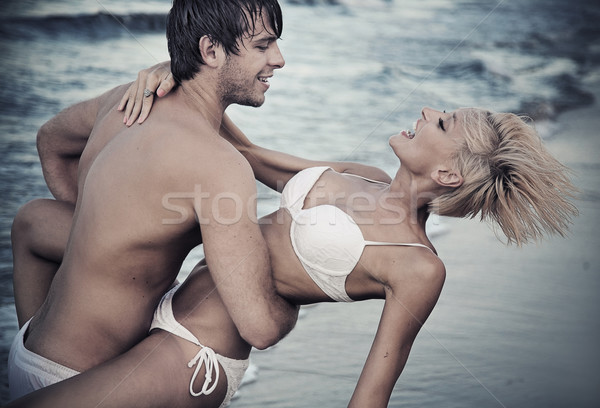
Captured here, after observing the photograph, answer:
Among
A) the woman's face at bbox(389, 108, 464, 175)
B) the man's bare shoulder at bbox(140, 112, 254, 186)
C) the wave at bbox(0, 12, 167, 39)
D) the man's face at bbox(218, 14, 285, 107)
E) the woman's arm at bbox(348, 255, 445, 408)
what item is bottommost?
the wave at bbox(0, 12, 167, 39)

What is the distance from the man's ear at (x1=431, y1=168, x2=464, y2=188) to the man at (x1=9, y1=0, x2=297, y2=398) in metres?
0.80

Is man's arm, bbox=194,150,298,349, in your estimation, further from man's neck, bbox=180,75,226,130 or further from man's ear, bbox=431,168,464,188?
man's ear, bbox=431,168,464,188

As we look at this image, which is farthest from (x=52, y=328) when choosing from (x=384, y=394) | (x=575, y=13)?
(x=575, y=13)

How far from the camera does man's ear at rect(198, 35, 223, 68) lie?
286 centimetres

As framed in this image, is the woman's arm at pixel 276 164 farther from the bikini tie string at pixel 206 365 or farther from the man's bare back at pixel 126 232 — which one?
the bikini tie string at pixel 206 365

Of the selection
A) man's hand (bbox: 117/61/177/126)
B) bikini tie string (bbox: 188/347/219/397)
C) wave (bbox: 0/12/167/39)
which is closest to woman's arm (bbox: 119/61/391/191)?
man's hand (bbox: 117/61/177/126)

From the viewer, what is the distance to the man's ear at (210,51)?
286 centimetres

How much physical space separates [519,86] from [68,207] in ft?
26.1

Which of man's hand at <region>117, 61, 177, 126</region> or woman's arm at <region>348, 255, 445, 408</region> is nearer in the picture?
woman's arm at <region>348, 255, 445, 408</region>

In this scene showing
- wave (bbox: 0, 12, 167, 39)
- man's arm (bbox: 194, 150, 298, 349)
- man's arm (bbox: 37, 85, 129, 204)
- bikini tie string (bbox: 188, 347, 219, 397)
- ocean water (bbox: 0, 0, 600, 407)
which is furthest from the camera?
wave (bbox: 0, 12, 167, 39)

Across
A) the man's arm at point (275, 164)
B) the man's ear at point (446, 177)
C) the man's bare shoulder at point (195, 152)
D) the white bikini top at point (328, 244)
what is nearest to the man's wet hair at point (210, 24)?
the man's bare shoulder at point (195, 152)

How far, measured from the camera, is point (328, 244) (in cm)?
289

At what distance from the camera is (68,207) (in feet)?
10.9

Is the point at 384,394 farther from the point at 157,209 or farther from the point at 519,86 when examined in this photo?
the point at 519,86
